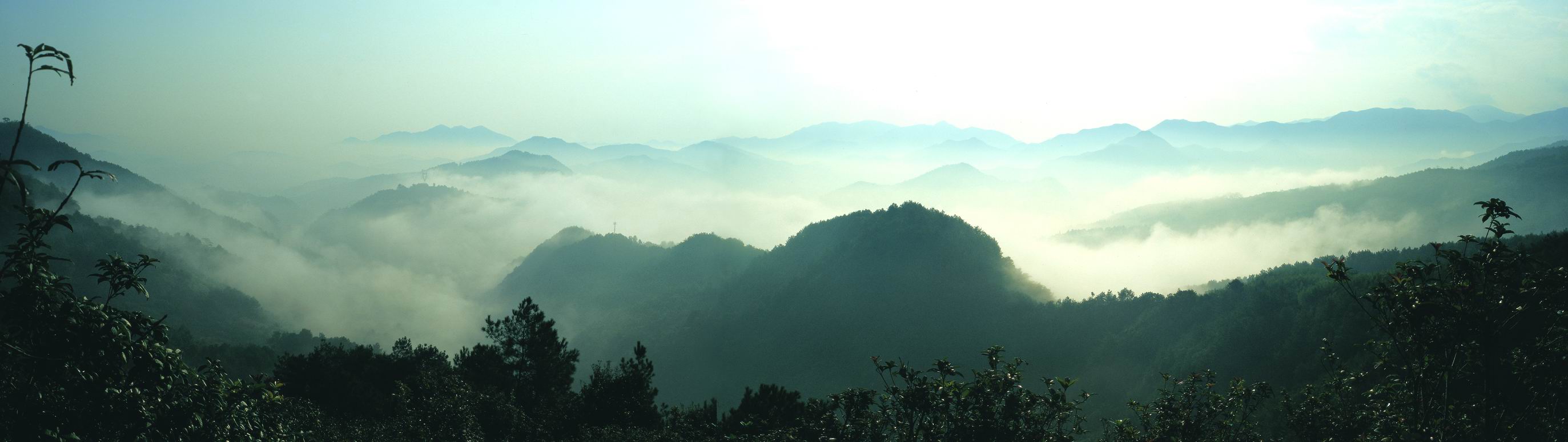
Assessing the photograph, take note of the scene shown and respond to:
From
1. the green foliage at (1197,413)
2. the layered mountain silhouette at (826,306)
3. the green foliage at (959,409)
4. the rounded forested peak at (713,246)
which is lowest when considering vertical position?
the layered mountain silhouette at (826,306)

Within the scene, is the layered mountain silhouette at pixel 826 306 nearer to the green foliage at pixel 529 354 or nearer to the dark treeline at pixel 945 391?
the green foliage at pixel 529 354

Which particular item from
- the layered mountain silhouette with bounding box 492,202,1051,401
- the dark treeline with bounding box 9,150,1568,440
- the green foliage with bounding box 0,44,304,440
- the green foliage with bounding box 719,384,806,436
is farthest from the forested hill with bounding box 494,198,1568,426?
the green foliage with bounding box 0,44,304,440

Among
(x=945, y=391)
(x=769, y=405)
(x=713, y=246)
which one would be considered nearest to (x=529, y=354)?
(x=769, y=405)

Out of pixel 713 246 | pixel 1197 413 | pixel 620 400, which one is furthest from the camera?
pixel 713 246

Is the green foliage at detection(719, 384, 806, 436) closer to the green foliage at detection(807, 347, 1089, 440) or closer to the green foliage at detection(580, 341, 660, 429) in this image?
the green foliage at detection(580, 341, 660, 429)

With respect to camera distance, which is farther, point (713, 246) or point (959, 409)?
point (713, 246)

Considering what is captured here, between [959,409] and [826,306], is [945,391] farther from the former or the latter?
[826,306]

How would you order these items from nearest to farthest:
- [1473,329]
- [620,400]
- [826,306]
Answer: [1473,329]
[620,400]
[826,306]

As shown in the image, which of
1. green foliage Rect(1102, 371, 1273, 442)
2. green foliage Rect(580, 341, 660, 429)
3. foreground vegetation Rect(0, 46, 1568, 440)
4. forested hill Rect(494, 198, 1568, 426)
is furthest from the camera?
forested hill Rect(494, 198, 1568, 426)

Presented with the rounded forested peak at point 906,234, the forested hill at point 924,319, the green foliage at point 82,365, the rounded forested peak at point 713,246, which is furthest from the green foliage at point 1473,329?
the rounded forested peak at point 713,246

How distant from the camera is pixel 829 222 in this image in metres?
171

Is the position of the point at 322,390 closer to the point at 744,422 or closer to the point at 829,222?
the point at 744,422

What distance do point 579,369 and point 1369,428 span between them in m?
140

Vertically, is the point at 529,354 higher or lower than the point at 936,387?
lower
